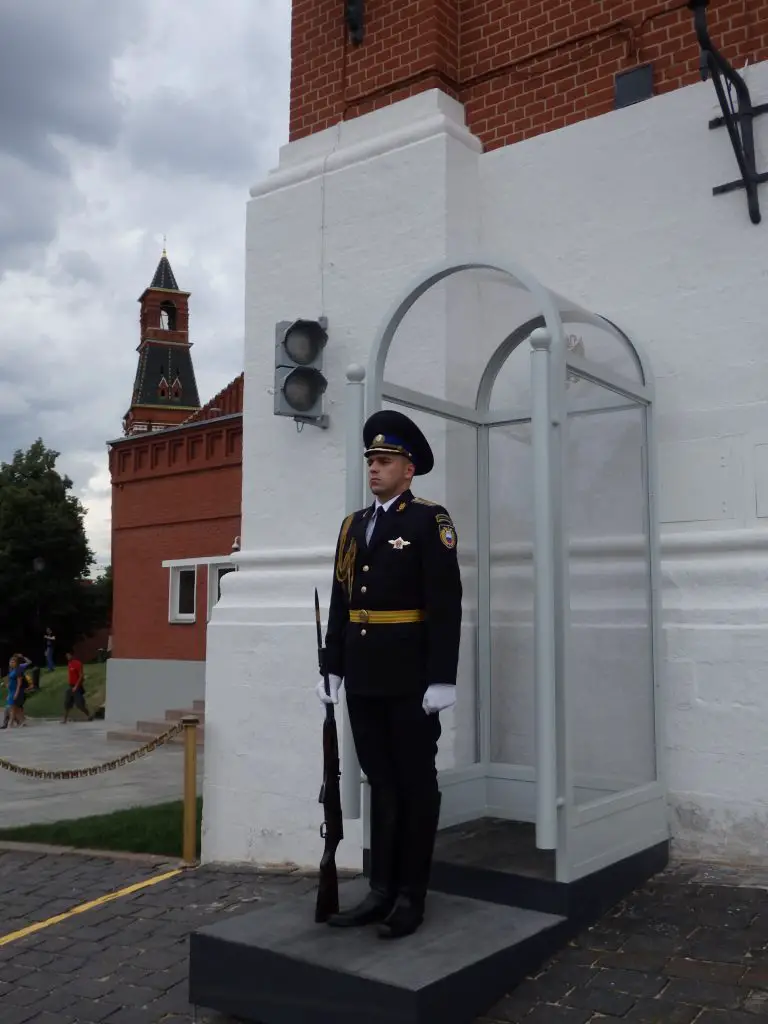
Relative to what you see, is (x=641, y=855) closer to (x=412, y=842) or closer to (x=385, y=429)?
(x=412, y=842)

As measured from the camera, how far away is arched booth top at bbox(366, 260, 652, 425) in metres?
4.62

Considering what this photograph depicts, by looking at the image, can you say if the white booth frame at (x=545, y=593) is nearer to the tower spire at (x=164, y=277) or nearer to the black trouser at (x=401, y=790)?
the black trouser at (x=401, y=790)

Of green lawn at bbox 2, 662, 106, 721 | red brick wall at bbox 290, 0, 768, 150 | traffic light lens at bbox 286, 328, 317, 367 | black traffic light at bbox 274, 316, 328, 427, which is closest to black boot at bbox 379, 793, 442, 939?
black traffic light at bbox 274, 316, 328, 427

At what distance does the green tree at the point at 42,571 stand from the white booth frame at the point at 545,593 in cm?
3350

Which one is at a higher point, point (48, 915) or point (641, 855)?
point (641, 855)

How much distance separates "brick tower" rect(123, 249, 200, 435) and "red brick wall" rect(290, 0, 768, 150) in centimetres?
4738

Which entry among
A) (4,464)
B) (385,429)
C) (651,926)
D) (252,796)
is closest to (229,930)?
(651,926)

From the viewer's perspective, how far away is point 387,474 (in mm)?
4098

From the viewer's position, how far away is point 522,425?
18.1 ft

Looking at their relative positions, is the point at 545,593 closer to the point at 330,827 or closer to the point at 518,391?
the point at 330,827

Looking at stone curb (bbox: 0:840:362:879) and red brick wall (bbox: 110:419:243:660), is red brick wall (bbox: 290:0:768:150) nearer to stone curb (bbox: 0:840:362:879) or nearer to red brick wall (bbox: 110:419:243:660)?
stone curb (bbox: 0:840:362:879)

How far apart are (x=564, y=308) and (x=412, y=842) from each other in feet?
7.90

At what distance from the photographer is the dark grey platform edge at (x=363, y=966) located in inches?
131

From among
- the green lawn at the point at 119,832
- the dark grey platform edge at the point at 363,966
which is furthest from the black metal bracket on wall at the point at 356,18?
the green lawn at the point at 119,832
